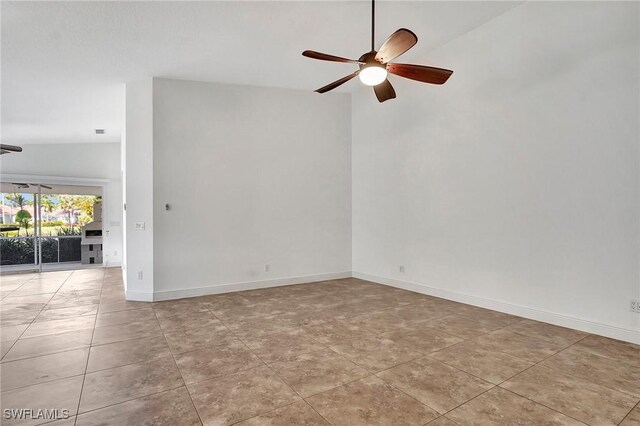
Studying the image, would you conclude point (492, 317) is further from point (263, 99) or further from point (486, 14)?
point (263, 99)

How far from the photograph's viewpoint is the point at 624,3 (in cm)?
315

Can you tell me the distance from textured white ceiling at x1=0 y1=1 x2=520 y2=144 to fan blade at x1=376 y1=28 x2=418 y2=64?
1.04 meters

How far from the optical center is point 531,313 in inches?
152

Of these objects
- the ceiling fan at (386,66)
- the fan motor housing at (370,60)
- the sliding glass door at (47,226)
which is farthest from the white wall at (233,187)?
the sliding glass door at (47,226)

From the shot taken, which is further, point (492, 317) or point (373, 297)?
point (373, 297)

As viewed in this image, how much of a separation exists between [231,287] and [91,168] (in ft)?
18.7

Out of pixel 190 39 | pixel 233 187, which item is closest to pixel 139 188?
pixel 233 187

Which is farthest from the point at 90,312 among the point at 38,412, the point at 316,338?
the point at 316,338

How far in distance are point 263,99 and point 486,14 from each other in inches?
137

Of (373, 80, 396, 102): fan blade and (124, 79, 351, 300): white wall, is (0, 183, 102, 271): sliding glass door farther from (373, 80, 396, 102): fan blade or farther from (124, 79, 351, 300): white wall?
(373, 80, 396, 102): fan blade

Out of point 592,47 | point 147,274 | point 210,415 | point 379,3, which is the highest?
point 379,3

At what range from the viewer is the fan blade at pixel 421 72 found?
3.01 metres

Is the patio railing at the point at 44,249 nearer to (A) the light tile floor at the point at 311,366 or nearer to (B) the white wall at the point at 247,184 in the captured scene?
(A) the light tile floor at the point at 311,366

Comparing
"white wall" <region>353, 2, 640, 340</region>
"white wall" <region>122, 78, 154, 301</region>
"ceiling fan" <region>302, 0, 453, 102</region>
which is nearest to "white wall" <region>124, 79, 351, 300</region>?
"white wall" <region>122, 78, 154, 301</region>
